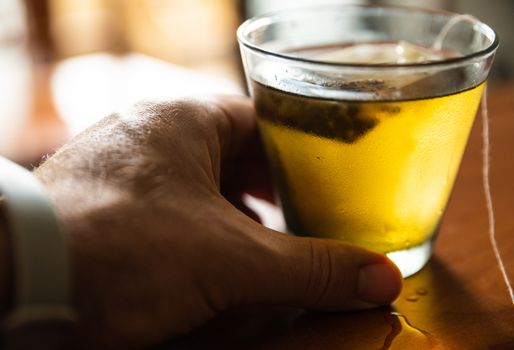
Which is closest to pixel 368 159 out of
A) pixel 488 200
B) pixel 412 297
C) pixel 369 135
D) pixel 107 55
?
pixel 369 135

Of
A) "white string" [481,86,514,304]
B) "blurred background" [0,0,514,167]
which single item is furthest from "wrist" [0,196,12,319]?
"blurred background" [0,0,514,167]

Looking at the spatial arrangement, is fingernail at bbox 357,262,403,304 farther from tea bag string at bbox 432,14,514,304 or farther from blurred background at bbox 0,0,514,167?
blurred background at bbox 0,0,514,167

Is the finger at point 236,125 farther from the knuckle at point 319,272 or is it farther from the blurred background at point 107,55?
the blurred background at point 107,55

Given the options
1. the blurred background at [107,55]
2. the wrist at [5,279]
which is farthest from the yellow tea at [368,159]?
the blurred background at [107,55]

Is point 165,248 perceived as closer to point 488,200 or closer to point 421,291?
point 421,291

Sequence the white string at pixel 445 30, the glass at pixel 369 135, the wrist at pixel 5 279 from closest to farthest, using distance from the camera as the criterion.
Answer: the wrist at pixel 5 279
the glass at pixel 369 135
the white string at pixel 445 30

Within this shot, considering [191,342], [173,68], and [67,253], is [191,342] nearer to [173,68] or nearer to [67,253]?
[67,253]
